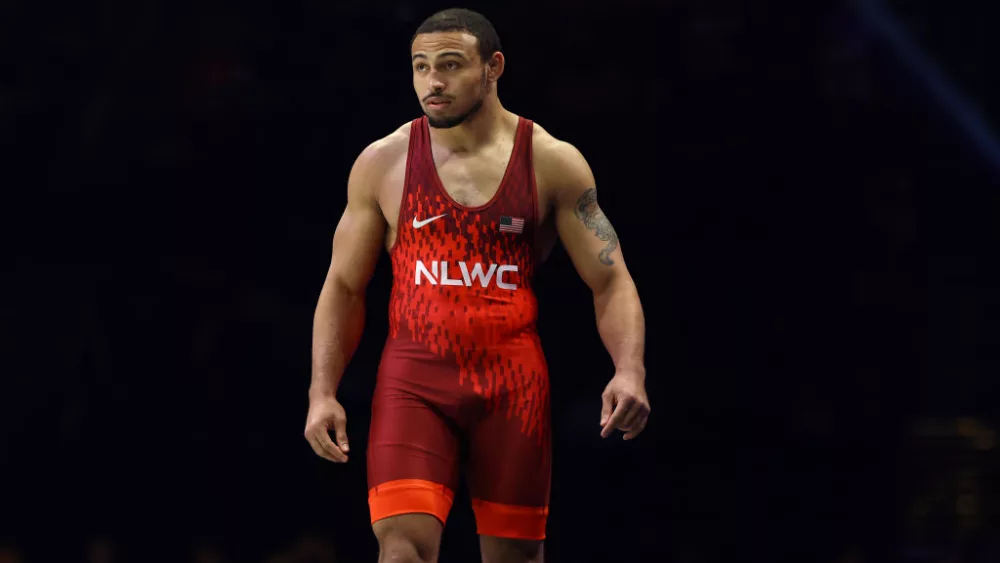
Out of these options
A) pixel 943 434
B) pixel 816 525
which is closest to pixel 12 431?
pixel 816 525

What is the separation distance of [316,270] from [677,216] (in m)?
1.24

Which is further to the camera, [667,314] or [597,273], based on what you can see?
[667,314]

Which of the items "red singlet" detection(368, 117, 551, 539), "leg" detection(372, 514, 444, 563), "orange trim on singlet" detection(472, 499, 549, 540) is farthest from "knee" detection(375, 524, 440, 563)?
"orange trim on singlet" detection(472, 499, 549, 540)

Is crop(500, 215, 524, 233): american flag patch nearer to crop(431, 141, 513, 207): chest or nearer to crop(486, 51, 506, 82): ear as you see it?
crop(431, 141, 513, 207): chest

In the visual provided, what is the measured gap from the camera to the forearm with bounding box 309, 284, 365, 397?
345cm

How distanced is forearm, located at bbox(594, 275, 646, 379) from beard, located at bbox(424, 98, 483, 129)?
0.53 meters

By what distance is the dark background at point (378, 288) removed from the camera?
15.8ft

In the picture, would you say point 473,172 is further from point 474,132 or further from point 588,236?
point 588,236

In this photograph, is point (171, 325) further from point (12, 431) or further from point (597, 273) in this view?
point (597, 273)

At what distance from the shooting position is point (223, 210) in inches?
192

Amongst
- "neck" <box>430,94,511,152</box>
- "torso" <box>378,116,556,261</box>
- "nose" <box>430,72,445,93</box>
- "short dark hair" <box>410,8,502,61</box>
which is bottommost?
"torso" <box>378,116,556,261</box>

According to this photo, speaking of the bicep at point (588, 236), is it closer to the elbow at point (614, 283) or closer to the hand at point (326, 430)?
the elbow at point (614, 283)

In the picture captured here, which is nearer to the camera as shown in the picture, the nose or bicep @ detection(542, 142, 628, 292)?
the nose

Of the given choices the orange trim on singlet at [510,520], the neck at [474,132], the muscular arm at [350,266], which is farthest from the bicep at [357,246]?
the orange trim on singlet at [510,520]
